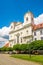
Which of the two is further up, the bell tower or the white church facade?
the bell tower

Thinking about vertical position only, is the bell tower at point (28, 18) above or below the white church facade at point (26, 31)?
above

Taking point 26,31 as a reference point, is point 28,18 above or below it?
above

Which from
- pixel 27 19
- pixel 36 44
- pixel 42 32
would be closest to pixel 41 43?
pixel 36 44

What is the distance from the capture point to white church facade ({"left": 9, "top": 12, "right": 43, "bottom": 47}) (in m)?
80.4

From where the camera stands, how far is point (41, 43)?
222ft

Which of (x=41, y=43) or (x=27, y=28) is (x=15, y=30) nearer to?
(x=27, y=28)

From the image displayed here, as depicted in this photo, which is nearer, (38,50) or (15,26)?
(38,50)

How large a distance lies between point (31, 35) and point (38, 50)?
1773 centimetres

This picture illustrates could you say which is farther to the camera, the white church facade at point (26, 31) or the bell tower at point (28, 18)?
the bell tower at point (28, 18)

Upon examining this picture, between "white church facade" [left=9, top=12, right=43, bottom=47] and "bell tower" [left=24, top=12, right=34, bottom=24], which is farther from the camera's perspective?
"bell tower" [left=24, top=12, right=34, bottom=24]

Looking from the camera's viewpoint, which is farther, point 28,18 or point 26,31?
point 26,31

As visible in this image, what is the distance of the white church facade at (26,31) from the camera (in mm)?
80375

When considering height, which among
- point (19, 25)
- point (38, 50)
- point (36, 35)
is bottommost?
point (38, 50)

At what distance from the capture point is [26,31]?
87312 millimetres
